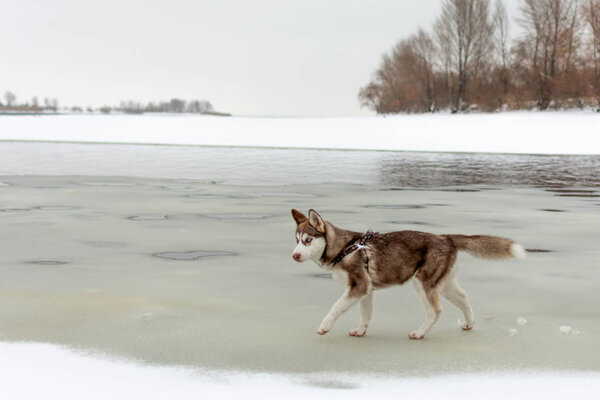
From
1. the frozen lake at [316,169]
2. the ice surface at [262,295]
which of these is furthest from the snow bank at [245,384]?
the frozen lake at [316,169]

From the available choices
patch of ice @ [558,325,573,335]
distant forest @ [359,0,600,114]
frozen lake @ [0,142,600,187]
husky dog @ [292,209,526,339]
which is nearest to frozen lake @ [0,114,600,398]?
patch of ice @ [558,325,573,335]

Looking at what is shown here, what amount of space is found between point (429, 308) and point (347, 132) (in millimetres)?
32758

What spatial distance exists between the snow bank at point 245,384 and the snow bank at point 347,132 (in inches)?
1040

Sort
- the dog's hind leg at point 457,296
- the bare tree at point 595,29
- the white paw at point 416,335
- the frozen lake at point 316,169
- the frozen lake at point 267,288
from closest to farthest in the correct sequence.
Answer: the frozen lake at point 267,288
the white paw at point 416,335
the dog's hind leg at point 457,296
the frozen lake at point 316,169
the bare tree at point 595,29

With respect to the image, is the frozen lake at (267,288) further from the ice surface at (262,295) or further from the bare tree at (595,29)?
the bare tree at (595,29)

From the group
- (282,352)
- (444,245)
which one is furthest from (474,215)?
(282,352)

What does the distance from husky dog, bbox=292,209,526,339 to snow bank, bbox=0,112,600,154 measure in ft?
84.5

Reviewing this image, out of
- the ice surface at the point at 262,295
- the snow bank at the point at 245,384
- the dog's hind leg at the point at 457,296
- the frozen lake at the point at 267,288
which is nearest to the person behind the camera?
the snow bank at the point at 245,384

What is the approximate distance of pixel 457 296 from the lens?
454 cm

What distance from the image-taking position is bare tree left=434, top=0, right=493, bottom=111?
55719 millimetres

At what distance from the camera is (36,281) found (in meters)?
5.96

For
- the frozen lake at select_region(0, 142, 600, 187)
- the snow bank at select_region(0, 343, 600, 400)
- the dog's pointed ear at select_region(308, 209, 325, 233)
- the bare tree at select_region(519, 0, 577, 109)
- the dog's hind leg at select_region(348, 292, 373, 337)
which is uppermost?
the bare tree at select_region(519, 0, 577, 109)

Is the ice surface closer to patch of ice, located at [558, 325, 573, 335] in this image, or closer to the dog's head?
patch of ice, located at [558, 325, 573, 335]

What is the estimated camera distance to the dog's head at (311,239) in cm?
416
